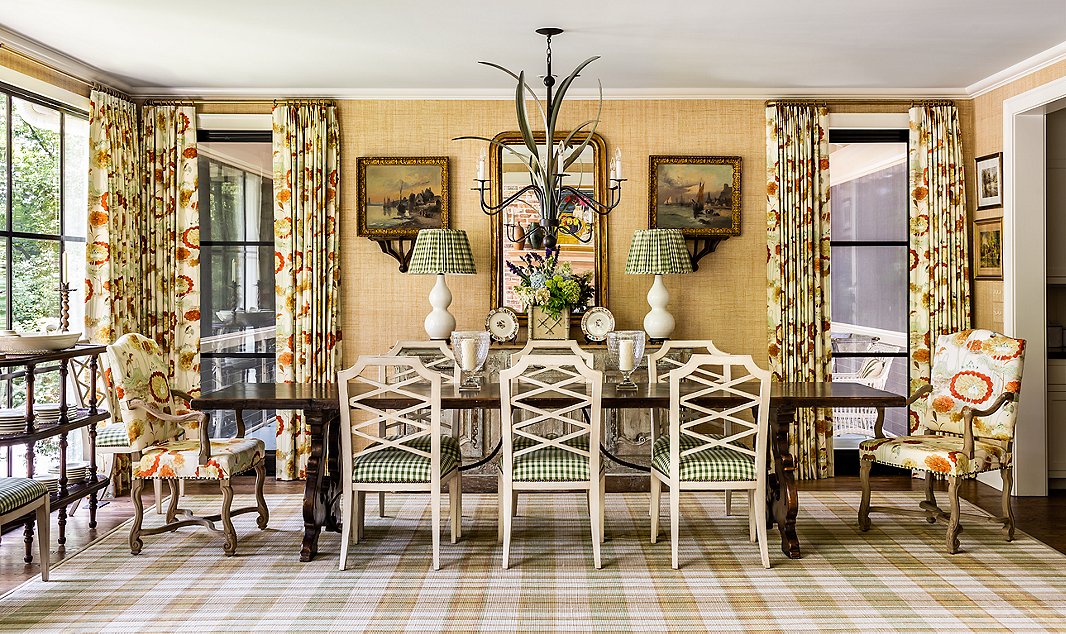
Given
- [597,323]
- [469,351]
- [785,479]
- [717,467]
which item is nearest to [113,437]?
[469,351]

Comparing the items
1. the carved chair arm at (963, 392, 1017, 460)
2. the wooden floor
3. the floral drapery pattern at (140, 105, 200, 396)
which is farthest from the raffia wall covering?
the floral drapery pattern at (140, 105, 200, 396)

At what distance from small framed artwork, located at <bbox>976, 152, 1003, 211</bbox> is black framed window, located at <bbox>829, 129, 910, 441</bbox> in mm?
470

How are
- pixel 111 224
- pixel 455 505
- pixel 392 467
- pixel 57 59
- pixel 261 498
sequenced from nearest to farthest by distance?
pixel 392 467 → pixel 455 505 → pixel 261 498 → pixel 57 59 → pixel 111 224

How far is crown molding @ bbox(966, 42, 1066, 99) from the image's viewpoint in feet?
15.9

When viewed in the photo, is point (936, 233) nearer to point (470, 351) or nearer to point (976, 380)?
point (976, 380)

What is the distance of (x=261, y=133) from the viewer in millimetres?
5938

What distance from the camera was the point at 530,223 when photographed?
19.1 ft

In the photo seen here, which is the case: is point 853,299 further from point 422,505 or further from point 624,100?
point 422,505

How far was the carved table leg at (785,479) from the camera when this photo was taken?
405 cm

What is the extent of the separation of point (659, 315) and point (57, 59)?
401 centimetres

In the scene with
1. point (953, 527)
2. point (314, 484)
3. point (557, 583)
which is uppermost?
point (314, 484)

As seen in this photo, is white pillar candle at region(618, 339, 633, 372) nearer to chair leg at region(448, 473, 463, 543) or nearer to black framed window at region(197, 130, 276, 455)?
chair leg at region(448, 473, 463, 543)

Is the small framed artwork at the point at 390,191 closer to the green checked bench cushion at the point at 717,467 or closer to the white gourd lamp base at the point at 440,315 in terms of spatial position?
the white gourd lamp base at the point at 440,315

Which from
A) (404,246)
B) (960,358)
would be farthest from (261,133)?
(960,358)
